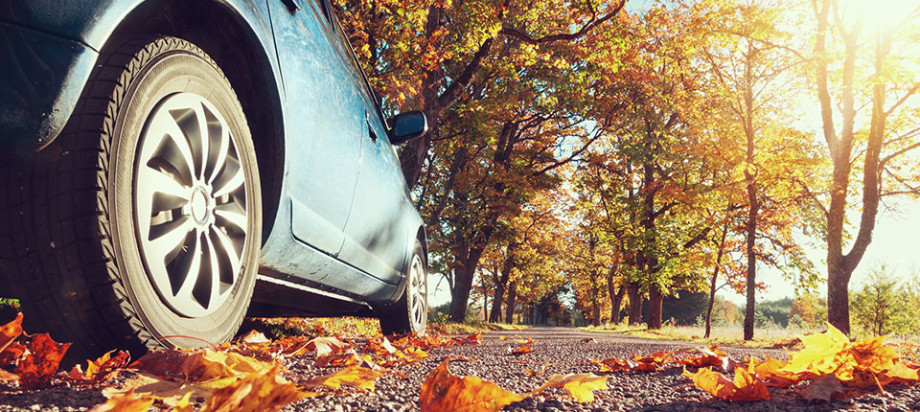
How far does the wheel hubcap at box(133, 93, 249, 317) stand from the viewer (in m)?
1.53

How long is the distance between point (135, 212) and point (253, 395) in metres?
0.86

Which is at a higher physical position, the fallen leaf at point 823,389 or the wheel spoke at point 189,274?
the wheel spoke at point 189,274

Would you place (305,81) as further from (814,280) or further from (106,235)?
(814,280)

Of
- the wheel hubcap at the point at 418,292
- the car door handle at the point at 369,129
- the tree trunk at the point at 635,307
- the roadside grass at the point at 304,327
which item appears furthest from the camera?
the tree trunk at the point at 635,307

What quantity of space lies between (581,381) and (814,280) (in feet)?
64.7

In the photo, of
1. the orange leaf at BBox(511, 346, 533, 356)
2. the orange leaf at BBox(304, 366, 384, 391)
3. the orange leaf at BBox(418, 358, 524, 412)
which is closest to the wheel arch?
the orange leaf at BBox(304, 366, 384, 391)

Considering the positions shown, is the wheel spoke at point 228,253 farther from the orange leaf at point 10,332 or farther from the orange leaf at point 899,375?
the orange leaf at point 899,375

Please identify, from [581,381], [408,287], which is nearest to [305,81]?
[581,381]

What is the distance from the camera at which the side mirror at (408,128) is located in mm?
3971

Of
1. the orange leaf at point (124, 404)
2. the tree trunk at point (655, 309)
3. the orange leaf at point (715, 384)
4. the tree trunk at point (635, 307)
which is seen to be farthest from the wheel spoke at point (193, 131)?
the tree trunk at point (635, 307)

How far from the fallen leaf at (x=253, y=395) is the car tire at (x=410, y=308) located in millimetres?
3723

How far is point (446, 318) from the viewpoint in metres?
16.4

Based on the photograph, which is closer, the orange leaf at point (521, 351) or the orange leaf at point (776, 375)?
the orange leaf at point (776, 375)

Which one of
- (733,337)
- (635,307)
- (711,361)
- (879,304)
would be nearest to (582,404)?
(711,361)
